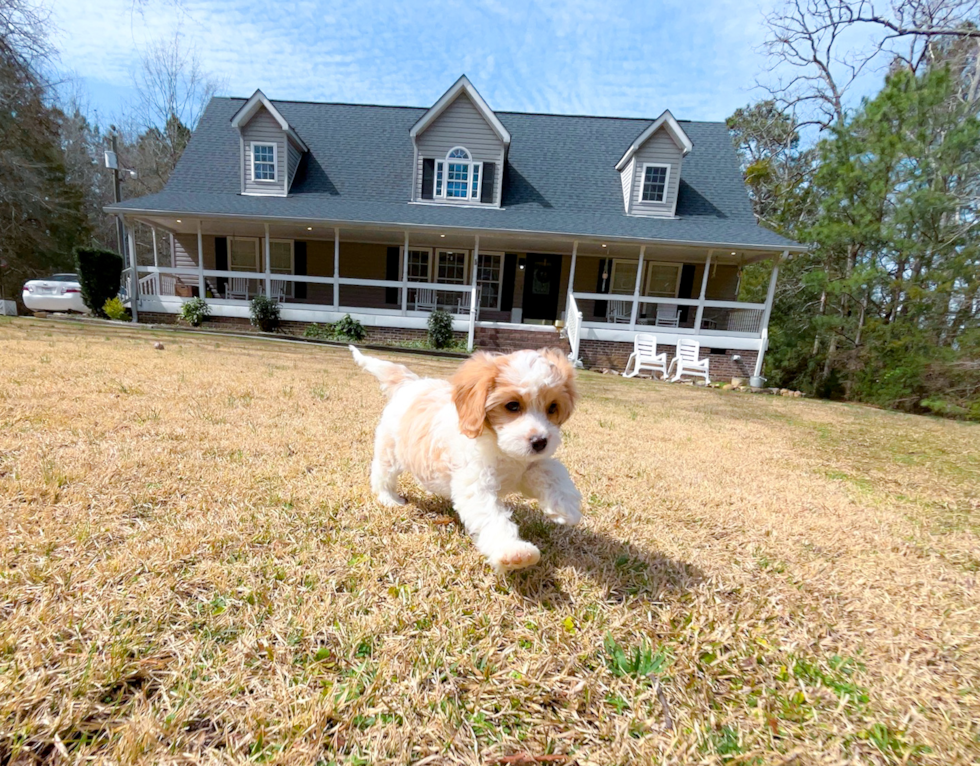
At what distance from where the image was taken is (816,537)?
8.94 feet

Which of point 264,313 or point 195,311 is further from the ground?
point 264,313

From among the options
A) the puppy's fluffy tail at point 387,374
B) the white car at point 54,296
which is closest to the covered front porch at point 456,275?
the white car at point 54,296

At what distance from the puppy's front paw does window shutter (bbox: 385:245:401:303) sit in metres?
16.9

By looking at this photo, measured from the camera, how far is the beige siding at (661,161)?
15719 mm

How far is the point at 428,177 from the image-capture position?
16.6m

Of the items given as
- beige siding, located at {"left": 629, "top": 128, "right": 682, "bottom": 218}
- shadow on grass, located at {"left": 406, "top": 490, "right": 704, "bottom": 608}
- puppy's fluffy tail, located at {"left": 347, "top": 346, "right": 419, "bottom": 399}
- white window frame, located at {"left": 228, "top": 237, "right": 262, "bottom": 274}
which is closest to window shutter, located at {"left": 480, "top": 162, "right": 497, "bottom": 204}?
A: beige siding, located at {"left": 629, "top": 128, "right": 682, "bottom": 218}

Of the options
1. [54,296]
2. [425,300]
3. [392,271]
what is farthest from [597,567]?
[54,296]

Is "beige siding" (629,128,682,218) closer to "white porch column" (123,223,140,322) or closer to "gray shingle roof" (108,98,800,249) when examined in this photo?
"gray shingle roof" (108,98,800,249)

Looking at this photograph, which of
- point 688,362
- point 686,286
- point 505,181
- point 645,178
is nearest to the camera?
point 688,362

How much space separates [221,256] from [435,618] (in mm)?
20330

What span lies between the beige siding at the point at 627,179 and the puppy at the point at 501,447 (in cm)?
1640

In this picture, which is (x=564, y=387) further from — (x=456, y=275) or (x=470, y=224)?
(x=456, y=275)

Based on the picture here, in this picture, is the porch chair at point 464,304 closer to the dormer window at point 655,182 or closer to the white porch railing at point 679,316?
the white porch railing at point 679,316

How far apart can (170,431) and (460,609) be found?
3.03 m
